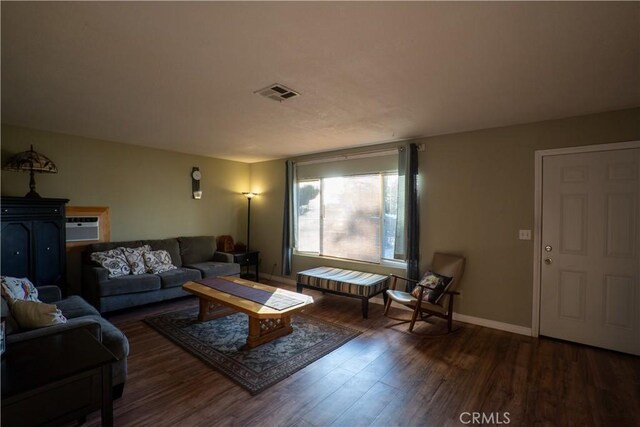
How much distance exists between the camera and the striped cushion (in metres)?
3.83

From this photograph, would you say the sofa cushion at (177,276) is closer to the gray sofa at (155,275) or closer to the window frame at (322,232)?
the gray sofa at (155,275)

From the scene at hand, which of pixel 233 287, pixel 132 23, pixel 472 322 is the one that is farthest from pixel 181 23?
pixel 472 322

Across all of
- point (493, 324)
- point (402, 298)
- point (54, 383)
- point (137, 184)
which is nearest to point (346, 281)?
point (402, 298)

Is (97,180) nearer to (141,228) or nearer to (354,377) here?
(141,228)

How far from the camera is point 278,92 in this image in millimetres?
2514

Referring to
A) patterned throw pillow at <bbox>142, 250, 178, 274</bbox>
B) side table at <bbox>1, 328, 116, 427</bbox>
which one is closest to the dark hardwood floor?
side table at <bbox>1, 328, 116, 427</bbox>

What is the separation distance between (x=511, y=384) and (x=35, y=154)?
17.3 ft

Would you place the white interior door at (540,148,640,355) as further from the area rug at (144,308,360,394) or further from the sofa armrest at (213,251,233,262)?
the sofa armrest at (213,251,233,262)

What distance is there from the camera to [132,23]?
1601 millimetres

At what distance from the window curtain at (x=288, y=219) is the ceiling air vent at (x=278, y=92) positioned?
2721 mm

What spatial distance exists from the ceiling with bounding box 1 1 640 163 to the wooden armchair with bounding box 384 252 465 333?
161 centimetres

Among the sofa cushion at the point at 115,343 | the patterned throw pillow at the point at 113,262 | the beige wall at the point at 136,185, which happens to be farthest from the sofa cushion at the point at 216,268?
the sofa cushion at the point at 115,343

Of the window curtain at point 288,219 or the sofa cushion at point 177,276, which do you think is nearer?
the sofa cushion at point 177,276

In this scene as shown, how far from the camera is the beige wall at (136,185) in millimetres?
3793
